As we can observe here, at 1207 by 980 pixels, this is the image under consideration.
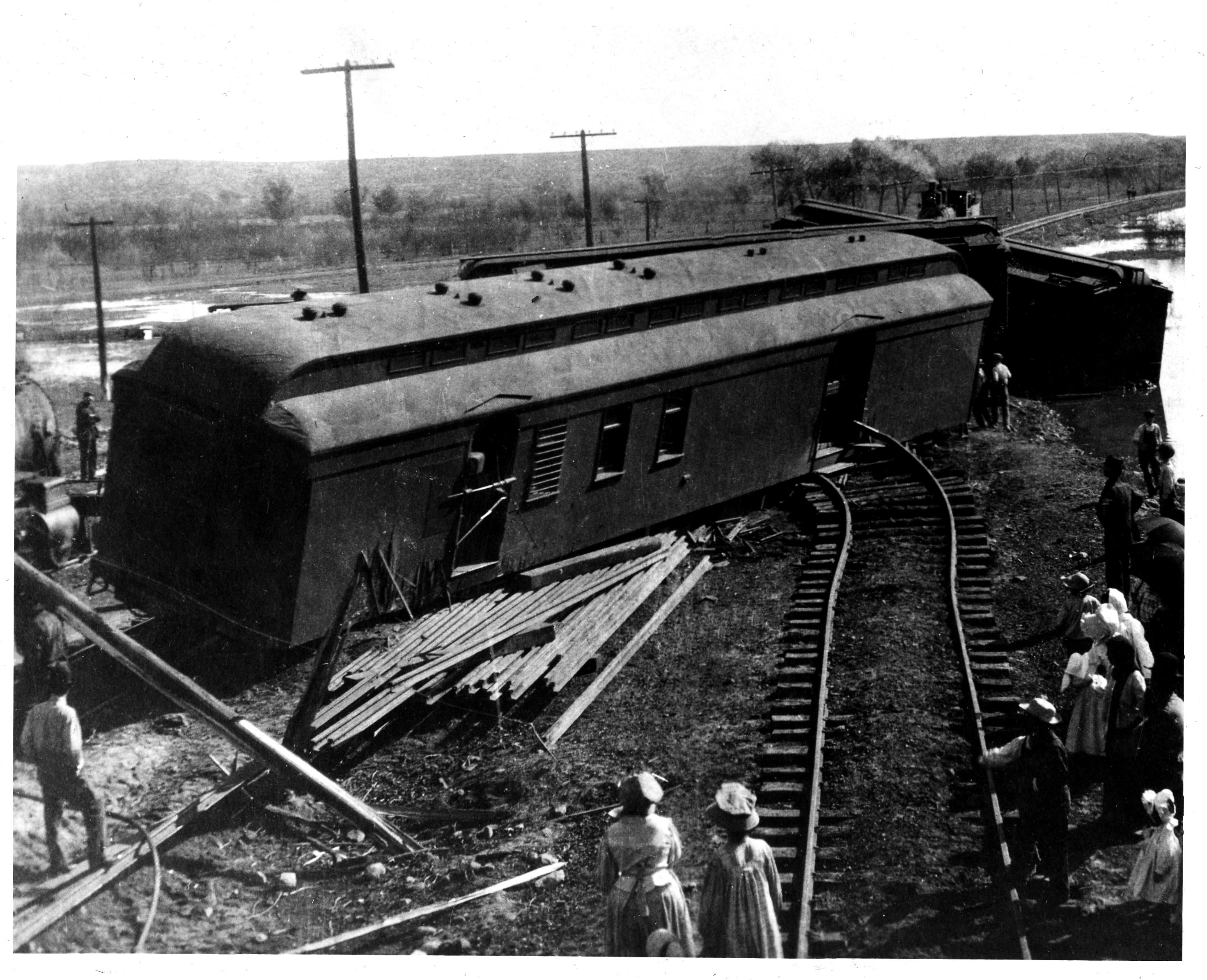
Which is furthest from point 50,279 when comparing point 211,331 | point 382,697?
point 382,697

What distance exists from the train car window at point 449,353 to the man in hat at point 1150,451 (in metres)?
9.14

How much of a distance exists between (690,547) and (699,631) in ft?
8.06

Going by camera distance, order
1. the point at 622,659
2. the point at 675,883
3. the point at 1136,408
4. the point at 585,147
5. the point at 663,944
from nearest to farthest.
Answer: the point at 663,944
the point at 675,883
the point at 622,659
the point at 1136,408
the point at 585,147

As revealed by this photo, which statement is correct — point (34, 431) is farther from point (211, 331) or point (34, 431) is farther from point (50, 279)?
point (50, 279)

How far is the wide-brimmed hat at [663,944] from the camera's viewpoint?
5.97 metres

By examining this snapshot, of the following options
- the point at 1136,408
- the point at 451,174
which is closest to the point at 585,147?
the point at 1136,408

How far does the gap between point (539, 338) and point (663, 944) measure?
6948 millimetres

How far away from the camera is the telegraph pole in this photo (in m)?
39.2

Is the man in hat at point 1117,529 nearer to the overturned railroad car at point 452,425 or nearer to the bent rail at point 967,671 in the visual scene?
the bent rail at point 967,671

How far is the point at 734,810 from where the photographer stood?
231 inches

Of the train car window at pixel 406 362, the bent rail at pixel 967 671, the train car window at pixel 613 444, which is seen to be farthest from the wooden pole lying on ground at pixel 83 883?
the bent rail at pixel 967 671

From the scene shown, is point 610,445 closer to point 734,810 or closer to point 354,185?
point 734,810

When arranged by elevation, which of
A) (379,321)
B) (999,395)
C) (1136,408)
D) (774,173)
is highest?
(774,173)

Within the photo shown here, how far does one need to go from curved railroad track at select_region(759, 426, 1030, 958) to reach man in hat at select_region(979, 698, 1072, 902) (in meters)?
0.28
